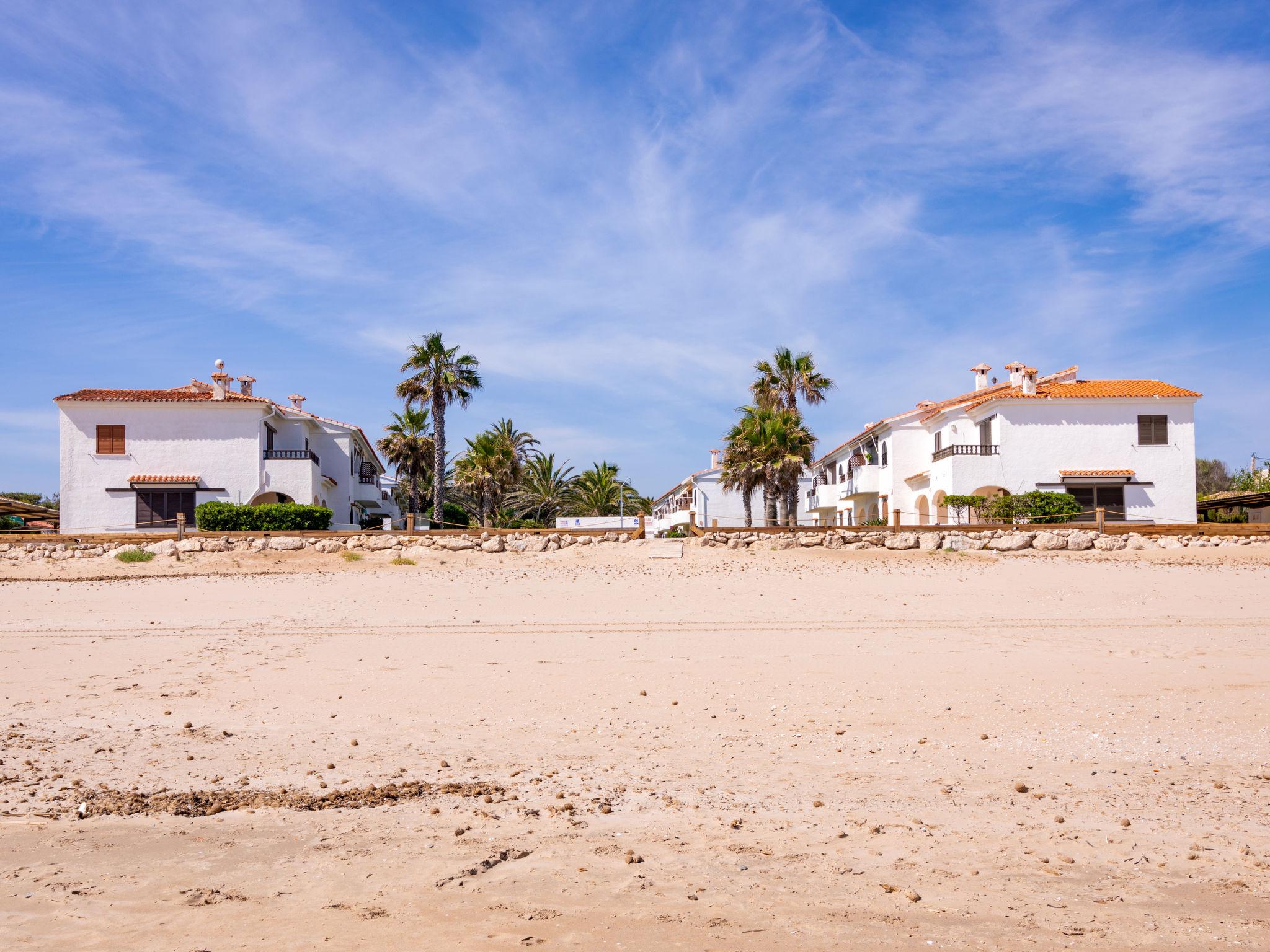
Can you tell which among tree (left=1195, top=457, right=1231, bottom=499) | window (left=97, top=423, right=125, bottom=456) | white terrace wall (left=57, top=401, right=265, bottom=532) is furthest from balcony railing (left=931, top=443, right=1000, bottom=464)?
tree (left=1195, top=457, right=1231, bottom=499)

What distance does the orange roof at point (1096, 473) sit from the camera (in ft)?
128

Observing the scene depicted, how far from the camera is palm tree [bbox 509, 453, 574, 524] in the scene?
66250 mm

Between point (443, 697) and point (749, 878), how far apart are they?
18.5 feet

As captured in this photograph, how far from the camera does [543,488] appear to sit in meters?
66.2

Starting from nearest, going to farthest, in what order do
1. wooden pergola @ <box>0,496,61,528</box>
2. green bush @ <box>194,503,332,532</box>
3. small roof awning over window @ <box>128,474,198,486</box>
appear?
wooden pergola @ <box>0,496,61,528</box>
green bush @ <box>194,503,332,532</box>
small roof awning over window @ <box>128,474,198,486</box>

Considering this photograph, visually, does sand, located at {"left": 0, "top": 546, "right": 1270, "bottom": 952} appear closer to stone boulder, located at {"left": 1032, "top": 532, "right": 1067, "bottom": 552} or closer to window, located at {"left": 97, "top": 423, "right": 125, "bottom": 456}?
stone boulder, located at {"left": 1032, "top": 532, "right": 1067, "bottom": 552}

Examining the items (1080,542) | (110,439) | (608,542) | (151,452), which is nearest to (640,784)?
(608,542)

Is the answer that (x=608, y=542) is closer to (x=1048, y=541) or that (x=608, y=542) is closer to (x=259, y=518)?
(x=1048, y=541)

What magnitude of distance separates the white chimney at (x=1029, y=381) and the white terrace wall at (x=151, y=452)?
32410 millimetres

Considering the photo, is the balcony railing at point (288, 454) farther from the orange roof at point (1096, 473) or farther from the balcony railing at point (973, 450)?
the orange roof at point (1096, 473)

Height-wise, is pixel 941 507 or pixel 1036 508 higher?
pixel 941 507

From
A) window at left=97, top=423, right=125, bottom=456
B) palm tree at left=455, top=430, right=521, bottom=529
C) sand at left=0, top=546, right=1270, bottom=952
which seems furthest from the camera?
palm tree at left=455, top=430, right=521, bottom=529

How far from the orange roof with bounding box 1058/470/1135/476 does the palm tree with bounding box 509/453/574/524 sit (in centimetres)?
3595

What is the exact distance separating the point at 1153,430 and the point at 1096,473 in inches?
133
